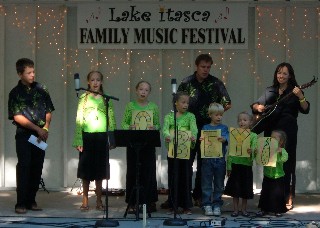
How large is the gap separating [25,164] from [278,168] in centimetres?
312

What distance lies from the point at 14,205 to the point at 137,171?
2163mm

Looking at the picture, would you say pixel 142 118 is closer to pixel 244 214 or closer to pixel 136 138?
pixel 136 138

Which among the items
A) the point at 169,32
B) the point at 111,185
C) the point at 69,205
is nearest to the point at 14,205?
the point at 69,205

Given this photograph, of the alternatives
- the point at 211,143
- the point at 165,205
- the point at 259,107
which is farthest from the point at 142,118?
the point at 259,107

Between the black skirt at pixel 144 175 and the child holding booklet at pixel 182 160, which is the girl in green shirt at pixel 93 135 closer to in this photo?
the black skirt at pixel 144 175

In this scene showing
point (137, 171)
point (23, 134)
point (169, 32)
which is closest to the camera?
point (137, 171)

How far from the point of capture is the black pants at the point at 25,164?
403 inches

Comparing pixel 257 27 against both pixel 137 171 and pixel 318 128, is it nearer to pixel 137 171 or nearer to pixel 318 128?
pixel 318 128

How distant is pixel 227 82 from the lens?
476 inches

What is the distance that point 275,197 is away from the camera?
9.98 metres

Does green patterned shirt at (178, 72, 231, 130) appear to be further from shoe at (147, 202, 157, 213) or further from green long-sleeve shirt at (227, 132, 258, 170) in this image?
shoe at (147, 202, 157, 213)

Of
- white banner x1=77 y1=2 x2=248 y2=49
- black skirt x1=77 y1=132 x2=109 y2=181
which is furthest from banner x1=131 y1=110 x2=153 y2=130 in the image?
white banner x1=77 y1=2 x2=248 y2=49

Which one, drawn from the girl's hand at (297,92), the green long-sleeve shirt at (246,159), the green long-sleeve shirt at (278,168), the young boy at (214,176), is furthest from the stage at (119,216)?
the girl's hand at (297,92)

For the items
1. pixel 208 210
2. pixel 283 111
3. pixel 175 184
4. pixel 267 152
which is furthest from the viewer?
pixel 283 111
